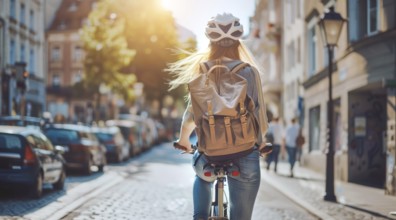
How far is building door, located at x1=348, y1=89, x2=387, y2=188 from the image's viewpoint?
19344mm

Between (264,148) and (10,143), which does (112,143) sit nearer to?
(10,143)

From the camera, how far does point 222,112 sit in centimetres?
473

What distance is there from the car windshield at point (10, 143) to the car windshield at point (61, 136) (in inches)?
294

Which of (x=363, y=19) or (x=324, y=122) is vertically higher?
(x=363, y=19)

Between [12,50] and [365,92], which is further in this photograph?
[12,50]

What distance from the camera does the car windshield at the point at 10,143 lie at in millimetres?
13125

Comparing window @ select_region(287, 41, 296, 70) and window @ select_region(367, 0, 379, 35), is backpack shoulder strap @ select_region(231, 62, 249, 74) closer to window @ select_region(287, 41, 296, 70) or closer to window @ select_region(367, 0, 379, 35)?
window @ select_region(367, 0, 379, 35)

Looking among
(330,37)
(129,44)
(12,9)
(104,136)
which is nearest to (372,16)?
(330,37)

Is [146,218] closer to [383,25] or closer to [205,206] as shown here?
[205,206]

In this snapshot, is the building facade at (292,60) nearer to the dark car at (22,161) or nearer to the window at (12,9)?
the window at (12,9)

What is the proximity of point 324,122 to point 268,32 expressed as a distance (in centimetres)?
1997

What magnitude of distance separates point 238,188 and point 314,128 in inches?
910

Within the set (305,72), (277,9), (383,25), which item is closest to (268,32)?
(277,9)

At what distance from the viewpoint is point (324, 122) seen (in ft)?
80.0
